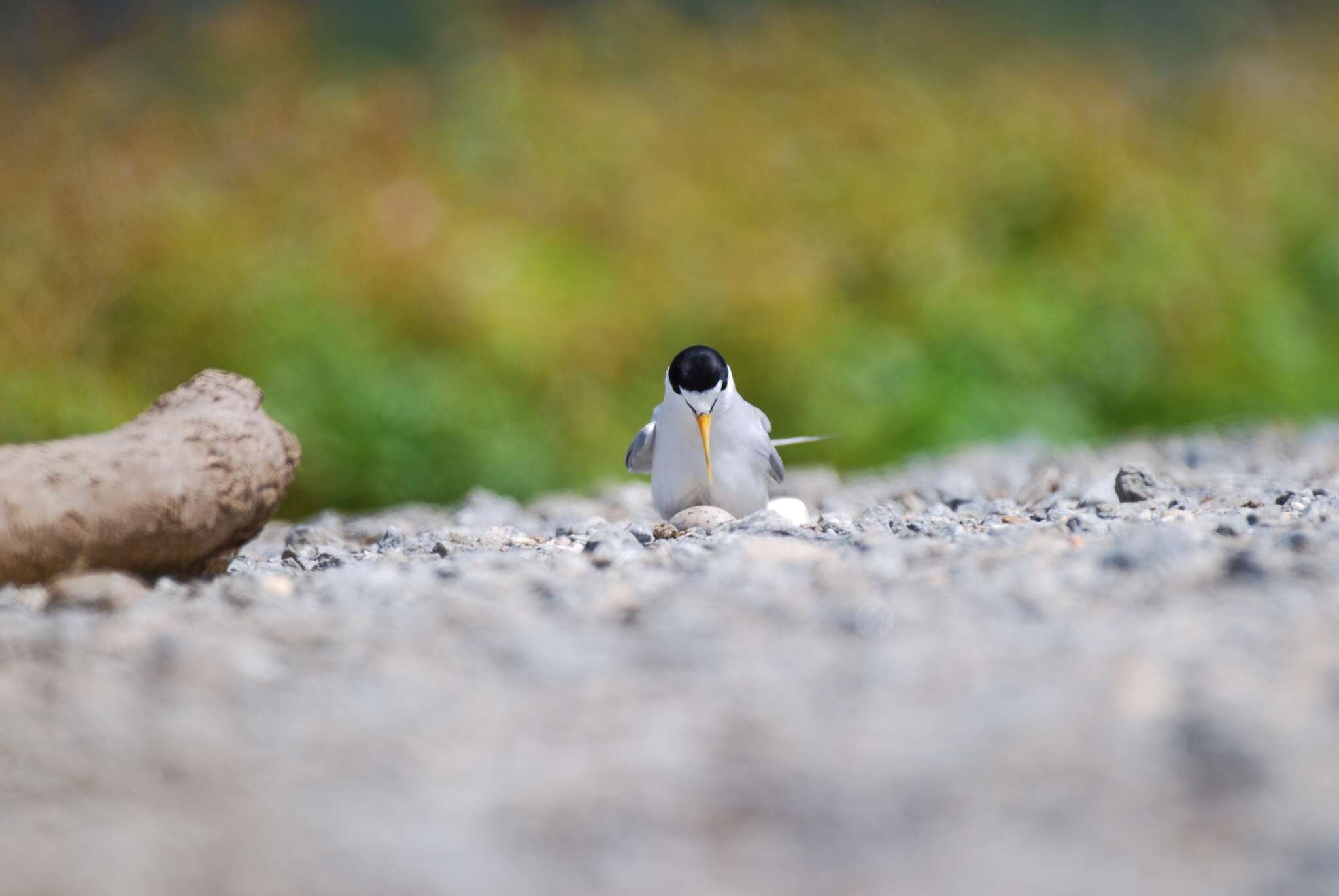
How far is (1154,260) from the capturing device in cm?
818

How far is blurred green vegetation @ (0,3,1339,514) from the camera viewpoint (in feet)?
19.9

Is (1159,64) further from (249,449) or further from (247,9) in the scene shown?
(249,449)

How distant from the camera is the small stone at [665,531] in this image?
10.5ft

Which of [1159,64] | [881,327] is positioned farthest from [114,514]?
[1159,64]

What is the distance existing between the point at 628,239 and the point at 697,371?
424cm

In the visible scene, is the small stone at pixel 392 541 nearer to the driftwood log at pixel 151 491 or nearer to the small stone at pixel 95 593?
the driftwood log at pixel 151 491

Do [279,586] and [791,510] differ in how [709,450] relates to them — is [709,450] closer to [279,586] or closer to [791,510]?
[791,510]

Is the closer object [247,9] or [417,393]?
[417,393]

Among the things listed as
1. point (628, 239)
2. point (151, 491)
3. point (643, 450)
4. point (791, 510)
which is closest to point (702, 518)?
point (791, 510)

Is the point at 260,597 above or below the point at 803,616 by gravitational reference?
above

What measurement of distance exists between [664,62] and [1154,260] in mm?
3347

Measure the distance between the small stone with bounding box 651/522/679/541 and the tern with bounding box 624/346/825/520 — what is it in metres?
0.16

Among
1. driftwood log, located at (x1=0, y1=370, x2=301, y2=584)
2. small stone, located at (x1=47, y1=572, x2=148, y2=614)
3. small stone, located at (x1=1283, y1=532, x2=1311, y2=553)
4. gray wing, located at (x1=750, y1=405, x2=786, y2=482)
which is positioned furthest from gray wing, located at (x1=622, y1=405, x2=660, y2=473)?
small stone, located at (x1=1283, y1=532, x2=1311, y2=553)

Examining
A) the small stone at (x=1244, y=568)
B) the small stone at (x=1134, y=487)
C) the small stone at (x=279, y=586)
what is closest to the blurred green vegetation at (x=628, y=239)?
the small stone at (x=1134, y=487)
